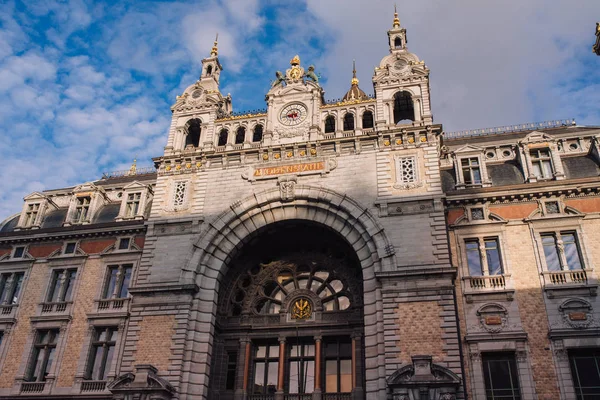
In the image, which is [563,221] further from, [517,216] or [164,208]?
[164,208]

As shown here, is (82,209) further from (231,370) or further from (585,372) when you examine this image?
(585,372)

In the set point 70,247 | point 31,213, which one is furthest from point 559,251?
point 31,213

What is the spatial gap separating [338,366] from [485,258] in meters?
9.77

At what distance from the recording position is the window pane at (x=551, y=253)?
1096 inches

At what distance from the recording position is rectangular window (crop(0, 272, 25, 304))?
3475 cm

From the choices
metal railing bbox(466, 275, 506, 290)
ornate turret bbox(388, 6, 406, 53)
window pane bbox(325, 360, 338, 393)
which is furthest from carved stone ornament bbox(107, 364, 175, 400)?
ornate turret bbox(388, 6, 406, 53)

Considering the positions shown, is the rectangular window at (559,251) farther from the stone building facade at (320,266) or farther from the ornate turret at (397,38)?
the ornate turret at (397,38)

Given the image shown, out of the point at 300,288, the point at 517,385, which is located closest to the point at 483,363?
the point at 517,385

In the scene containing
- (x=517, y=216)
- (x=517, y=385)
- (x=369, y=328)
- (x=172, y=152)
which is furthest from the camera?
(x=172, y=152)

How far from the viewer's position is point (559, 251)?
28.0 meters

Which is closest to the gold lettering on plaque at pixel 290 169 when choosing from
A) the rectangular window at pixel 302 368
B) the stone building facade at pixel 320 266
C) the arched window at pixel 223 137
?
the stone building facade at pixel 320 266

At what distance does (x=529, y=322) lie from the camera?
1043 inches

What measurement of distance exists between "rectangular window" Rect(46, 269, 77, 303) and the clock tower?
1489 centimetres

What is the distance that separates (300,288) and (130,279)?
1031 cm
